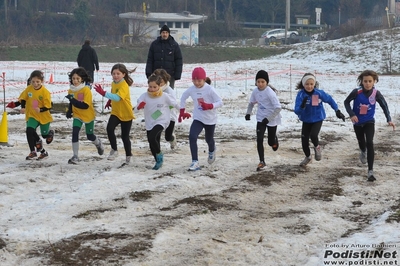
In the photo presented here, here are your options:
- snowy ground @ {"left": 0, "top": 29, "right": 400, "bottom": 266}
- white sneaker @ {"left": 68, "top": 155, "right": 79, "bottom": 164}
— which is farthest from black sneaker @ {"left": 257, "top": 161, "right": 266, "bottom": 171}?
white sneaker @ {"left": 68, "top": 155, "right": 79, "bottom": 164}

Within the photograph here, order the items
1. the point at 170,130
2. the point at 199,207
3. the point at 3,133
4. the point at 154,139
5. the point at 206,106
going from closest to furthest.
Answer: the point at 199,207
the point at 206,106
the point at 154,139
the point at 170,130
the point at 3,133

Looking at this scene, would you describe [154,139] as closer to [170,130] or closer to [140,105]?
[140,105]

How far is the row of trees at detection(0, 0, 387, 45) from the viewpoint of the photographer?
8106 centimetres

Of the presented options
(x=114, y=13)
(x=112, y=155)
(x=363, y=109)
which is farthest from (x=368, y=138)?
(x=114, y=13)

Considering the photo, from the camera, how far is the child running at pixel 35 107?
1077cm

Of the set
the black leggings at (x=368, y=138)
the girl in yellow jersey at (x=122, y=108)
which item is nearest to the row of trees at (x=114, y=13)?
the girl in yellow jersey at (x=122, y=108)

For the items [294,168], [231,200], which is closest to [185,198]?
[231,200]

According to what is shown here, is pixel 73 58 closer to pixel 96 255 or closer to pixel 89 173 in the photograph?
pixel 89 173

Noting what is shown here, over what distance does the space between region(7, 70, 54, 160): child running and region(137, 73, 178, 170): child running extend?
1.55 metres

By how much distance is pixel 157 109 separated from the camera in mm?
10367

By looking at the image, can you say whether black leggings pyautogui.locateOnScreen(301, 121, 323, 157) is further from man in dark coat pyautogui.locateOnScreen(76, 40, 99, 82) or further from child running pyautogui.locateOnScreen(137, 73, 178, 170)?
man in dark coat pyautogui.locateOnScreen(76, 40, 99, 82)

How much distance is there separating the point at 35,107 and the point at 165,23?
70.5 metres

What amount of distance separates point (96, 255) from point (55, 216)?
1457 mm

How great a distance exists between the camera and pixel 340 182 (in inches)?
372
